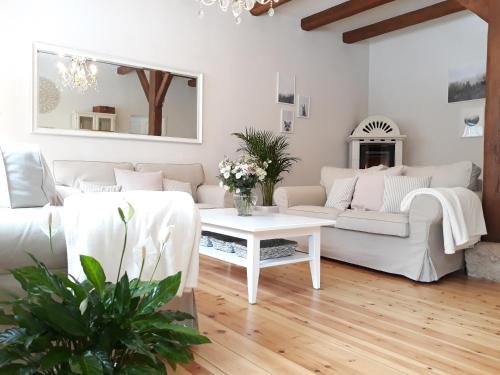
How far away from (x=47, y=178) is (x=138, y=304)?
1.05 meters

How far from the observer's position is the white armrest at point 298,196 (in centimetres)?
415

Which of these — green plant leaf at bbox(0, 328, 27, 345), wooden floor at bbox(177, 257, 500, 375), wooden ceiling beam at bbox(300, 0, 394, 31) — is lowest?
wooden floor at bbox(177, 257, 500, 375)

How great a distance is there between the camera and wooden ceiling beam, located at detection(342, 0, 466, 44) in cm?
499

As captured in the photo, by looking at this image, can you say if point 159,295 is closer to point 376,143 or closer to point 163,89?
point 163,89

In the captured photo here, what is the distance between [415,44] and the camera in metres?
5.89

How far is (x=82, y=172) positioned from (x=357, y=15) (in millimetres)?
3980

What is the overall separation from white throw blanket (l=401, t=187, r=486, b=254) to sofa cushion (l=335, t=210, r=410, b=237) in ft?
0.40

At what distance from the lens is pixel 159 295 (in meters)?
1.21

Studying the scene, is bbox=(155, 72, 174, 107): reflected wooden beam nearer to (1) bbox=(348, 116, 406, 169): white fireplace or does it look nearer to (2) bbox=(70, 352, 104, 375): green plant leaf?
(1) bbox=(348, 116, 406, 169): white fireplace

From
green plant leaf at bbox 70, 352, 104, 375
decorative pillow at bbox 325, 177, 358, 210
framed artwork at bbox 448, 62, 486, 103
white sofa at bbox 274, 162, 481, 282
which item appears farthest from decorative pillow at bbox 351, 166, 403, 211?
green plant leaf at bbox 70, 352, 104, 375

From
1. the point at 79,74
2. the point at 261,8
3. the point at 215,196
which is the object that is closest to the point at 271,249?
the point at 215,196

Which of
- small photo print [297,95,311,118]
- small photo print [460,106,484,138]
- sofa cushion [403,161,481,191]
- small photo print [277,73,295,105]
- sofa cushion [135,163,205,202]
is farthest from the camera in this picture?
small photo print [297,95,311,118]

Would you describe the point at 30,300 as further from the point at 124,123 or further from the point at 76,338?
the point at 124,123

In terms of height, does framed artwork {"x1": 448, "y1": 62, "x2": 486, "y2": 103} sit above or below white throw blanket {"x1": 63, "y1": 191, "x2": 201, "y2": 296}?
above
